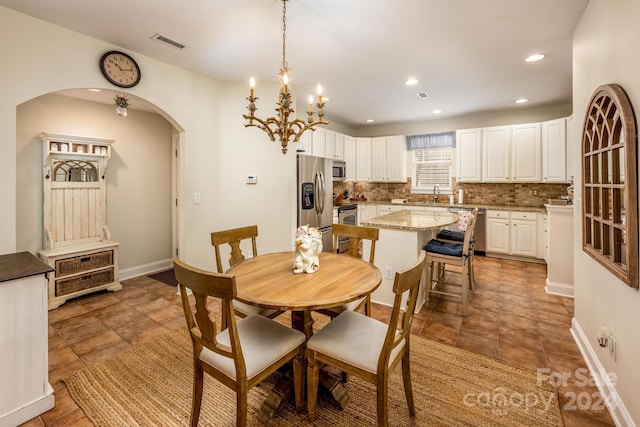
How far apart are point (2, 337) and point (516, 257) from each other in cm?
610

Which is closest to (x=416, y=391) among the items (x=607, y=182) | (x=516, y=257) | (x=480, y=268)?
(x=607, y=182)

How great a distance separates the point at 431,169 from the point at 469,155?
0.85 m

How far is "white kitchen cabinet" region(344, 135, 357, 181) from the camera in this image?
20.2 ft

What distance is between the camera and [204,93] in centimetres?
352

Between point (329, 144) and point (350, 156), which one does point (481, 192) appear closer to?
point (350, 156)

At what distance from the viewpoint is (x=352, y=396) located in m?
1.85

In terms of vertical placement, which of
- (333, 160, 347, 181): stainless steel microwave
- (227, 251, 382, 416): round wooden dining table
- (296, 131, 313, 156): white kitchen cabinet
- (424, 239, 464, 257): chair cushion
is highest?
(296, 131, 313, 156): white kitchen cabinet

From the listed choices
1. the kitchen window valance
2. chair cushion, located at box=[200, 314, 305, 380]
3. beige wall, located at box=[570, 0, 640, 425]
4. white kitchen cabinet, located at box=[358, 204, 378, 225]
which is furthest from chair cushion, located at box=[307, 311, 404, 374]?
the kitchen window valance

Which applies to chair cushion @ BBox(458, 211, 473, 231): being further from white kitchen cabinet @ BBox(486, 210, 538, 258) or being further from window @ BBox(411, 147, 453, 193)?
window @ BBox(411, 147, 453, 193)

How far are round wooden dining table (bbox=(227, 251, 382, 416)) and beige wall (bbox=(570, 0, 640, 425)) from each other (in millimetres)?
1290

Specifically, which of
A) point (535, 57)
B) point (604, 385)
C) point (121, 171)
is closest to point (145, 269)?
point (121, 171)

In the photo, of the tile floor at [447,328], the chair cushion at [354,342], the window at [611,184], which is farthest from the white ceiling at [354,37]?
the tile floor at [447,328]

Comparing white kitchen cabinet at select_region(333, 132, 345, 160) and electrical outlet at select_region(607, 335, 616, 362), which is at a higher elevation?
white kitchen cabinet at select_region(333, 132, 345, 160)

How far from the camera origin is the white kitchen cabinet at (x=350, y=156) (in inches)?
242
